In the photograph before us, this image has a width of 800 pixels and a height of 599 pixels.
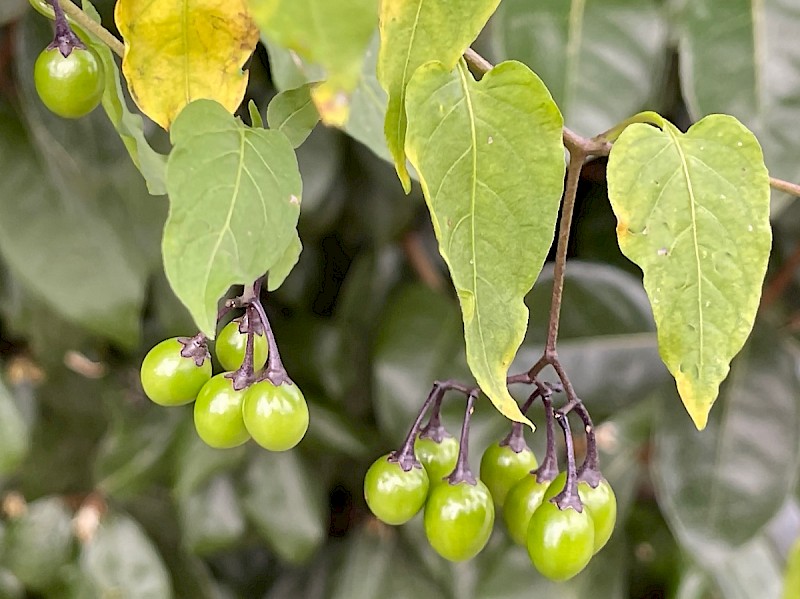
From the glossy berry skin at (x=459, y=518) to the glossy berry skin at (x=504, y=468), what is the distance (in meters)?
0.03

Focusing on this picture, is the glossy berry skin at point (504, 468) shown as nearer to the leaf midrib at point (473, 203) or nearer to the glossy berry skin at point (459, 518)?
the glossy berry skin at point (459, 518)

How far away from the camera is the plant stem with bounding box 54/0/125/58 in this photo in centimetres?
40

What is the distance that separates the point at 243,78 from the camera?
1.35 feet

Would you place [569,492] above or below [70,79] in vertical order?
below

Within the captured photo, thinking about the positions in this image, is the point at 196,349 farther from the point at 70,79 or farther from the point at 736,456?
the point at 736,456

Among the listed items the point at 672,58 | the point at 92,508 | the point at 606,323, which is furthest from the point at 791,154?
the point at 92,508

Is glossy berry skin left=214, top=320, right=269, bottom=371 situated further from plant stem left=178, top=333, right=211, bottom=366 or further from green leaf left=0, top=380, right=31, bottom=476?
green leaf left=0, top=380, right=31, bottom=476

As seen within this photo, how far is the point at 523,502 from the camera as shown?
0.45m

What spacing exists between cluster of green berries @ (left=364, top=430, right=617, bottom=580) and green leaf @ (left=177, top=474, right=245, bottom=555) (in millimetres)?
534

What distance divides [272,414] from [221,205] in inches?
4.1

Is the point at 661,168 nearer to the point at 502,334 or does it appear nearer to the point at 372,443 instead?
the point at 502,334

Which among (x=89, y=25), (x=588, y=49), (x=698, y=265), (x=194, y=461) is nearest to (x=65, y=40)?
(x=89, y=25)

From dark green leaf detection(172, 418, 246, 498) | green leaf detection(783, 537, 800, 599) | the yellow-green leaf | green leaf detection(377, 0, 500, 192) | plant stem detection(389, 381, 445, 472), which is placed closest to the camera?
the yellow-green leaf

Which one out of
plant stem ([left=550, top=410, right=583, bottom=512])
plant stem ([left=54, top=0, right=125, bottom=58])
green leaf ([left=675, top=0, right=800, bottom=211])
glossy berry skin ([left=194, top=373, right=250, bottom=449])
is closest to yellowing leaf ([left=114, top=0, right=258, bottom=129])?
plant stem ([left=54, top=0, right=125, bottom=58])
